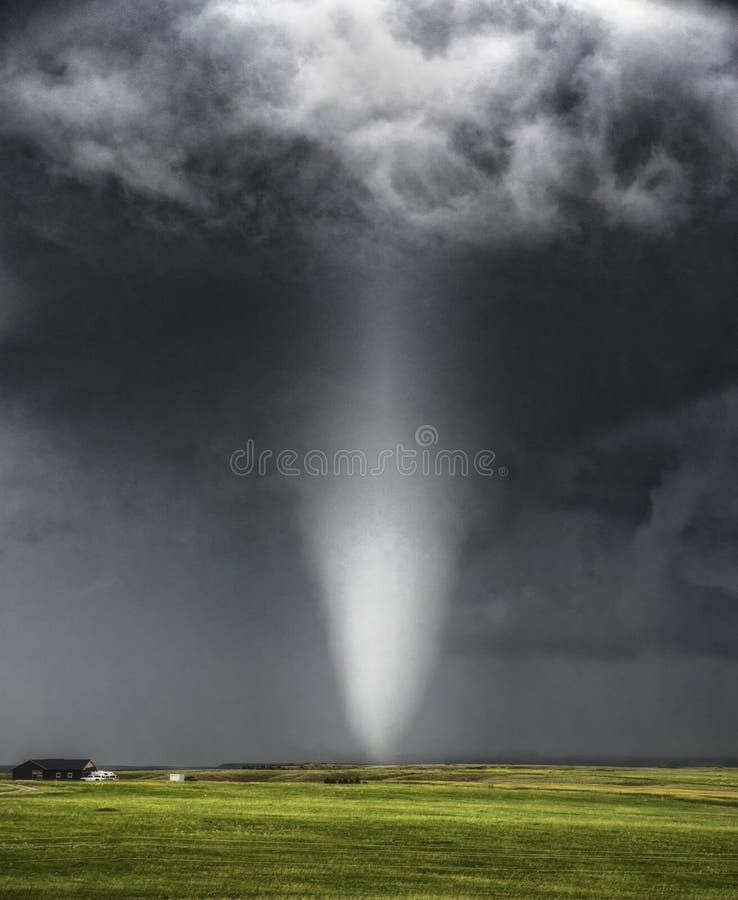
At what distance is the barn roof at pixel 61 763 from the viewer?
592 ft

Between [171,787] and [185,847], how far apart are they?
5086cm

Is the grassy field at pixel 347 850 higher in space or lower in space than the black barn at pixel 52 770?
lower

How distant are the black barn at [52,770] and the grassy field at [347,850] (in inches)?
4638

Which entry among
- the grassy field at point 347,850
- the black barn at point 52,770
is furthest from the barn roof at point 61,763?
the grassy field at point 347,850

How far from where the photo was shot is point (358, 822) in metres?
54.9

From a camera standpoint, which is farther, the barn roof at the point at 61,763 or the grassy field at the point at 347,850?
the barn roof at the point at 61,763

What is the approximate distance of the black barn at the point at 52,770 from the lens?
17693cm

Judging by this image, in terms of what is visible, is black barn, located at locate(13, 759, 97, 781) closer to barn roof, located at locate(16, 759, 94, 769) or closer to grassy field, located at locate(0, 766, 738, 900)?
barn roof, located at locate(16, 759, 94, 769)

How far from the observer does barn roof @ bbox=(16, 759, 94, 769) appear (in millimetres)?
180375

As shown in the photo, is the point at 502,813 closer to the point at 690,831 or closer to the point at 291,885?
the point at 690,831

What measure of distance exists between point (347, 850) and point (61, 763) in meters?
161

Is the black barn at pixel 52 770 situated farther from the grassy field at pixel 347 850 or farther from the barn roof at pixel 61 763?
the grassy field at pixel 347 850

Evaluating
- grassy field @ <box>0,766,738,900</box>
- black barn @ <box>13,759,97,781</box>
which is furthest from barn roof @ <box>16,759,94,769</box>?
grassy field @ <box>0,766,738,900</box>

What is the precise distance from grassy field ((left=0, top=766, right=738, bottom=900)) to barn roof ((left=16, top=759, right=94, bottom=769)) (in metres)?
120
